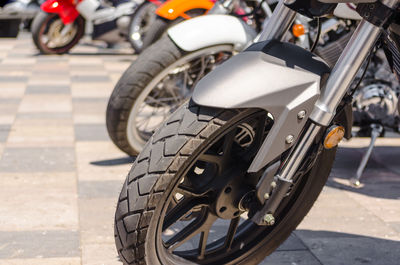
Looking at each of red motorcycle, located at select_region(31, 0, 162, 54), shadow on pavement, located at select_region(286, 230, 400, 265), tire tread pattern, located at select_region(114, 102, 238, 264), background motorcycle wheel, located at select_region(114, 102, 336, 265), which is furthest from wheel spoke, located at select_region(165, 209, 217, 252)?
red motorcycle, located at select_region(31, 0, 162, 54)

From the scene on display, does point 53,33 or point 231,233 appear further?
point 53,33

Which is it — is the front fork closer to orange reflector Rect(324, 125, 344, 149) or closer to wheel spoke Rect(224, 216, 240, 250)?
orange reflector Rect(324, 125, 344, 149)

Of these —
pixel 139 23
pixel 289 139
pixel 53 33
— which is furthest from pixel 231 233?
pixel 53 33

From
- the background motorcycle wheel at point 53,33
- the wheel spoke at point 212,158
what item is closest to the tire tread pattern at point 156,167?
the wheel spoke at point 212,158

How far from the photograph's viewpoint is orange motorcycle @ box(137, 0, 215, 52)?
5512 millimetres

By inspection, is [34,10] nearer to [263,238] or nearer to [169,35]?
[169,35]

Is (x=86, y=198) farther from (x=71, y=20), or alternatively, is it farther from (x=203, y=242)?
(x=71, y=20)

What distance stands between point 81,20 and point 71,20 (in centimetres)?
25

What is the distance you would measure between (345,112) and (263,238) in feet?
1.89

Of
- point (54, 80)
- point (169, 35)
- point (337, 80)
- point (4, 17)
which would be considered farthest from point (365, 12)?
point (4, 17)

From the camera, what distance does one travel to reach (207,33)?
4570mm

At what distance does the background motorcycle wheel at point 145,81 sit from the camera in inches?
180

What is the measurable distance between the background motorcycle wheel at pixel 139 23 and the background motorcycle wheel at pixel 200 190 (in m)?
8.28

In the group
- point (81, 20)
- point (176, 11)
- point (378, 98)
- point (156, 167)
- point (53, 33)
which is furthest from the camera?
point (81, 20)
